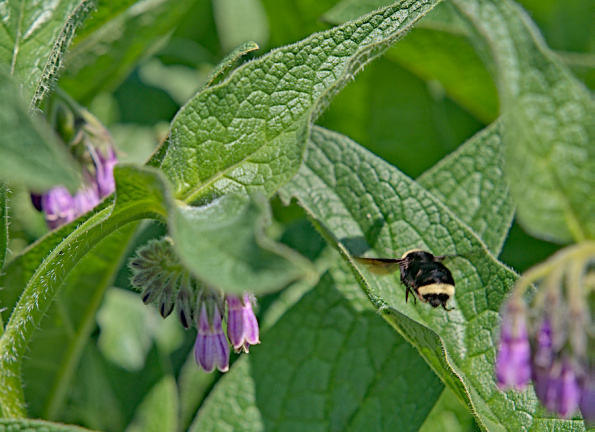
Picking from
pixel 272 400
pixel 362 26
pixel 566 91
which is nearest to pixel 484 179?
pixel 566 91

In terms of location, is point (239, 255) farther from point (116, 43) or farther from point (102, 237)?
point (116, 43)

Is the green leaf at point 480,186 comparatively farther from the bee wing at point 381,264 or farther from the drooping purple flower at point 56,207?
the drooping purple flower at point 56,207

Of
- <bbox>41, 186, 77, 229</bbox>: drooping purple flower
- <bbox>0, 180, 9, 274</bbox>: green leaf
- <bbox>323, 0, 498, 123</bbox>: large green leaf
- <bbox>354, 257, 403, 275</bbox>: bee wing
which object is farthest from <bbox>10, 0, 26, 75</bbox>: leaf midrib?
<bbox>323, 0, 498, 123</bbox>: large green leaf

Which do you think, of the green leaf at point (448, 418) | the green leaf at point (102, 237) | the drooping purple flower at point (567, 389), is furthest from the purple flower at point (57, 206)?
the drooping purple flower at point (567, 389)

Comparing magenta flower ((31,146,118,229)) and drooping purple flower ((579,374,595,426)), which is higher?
magenta flower ((31,146,118,229))

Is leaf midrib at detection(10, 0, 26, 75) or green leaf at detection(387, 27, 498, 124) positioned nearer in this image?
leaf midrib at detection(10, 0, 26, 75)

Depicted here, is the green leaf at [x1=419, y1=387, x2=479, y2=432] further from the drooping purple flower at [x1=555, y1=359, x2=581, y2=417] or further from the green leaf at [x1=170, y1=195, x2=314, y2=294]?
the green leaf at [x1=170, y1=195, x2=314, y2=294]

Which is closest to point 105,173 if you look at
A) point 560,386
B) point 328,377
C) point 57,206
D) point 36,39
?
point 57,206
